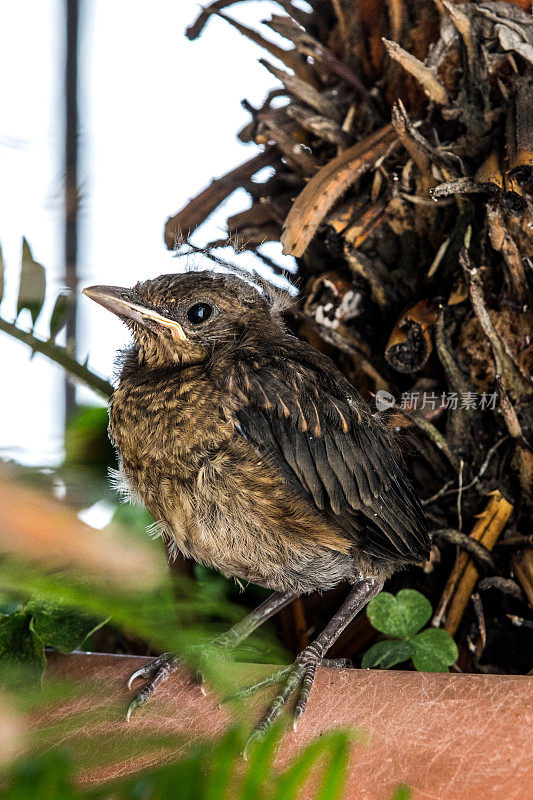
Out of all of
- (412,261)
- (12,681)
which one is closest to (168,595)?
(12,681)

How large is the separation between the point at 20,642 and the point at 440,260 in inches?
27.0

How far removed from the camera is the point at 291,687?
674 mm

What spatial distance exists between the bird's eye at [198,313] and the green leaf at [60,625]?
1.18ft

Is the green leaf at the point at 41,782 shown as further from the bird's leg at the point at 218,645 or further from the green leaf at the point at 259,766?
the bird's leg at the point at 218,645

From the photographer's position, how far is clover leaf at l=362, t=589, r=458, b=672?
816mm

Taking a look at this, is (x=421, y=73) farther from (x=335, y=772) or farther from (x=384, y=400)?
(x=335, y=772)

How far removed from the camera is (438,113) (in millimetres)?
973

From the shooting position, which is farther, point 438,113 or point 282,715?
point 438,113

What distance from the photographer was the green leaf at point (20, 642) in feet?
2.22

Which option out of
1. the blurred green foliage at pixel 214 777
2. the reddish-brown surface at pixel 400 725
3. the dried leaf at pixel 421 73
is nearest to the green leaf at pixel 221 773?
the blurred green foliage at pixel 214 777

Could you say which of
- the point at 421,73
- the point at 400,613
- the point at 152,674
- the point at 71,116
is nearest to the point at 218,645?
the point at 152,674

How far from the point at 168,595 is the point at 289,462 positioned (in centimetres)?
30

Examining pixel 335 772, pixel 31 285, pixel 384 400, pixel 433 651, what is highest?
pixel 31 285

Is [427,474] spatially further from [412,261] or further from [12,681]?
[12,681]
